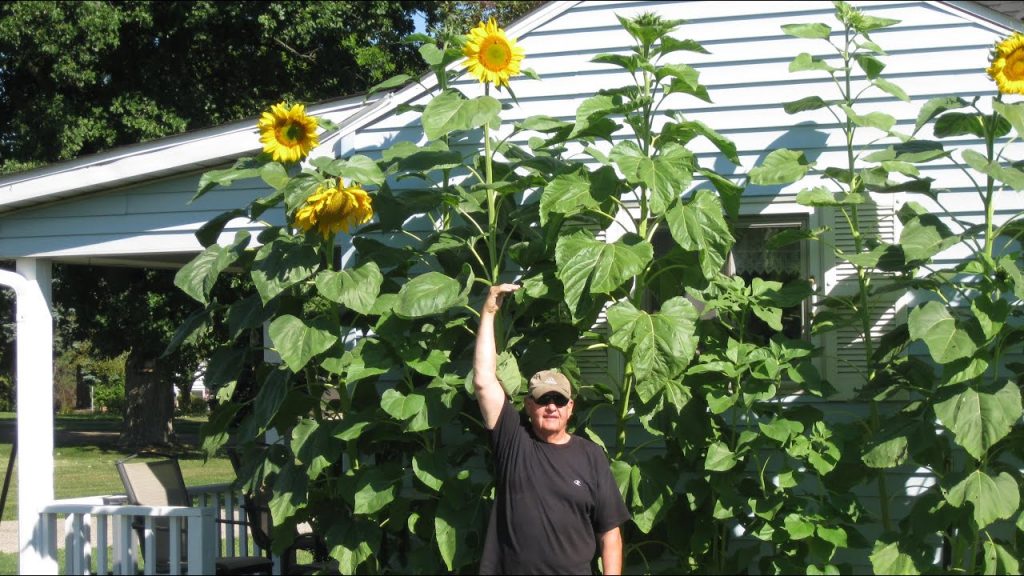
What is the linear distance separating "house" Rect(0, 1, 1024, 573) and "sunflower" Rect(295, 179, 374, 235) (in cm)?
156

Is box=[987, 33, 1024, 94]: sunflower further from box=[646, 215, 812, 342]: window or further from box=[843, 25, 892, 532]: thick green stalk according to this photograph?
box=[646, 215, 812, 342]: window

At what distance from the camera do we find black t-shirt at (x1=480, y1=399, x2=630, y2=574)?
4.17m

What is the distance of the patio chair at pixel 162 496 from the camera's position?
21.7 ft

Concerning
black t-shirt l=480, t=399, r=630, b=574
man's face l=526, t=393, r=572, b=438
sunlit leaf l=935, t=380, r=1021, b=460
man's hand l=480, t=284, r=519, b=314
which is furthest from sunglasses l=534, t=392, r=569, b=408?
sunlit leaf l=935, t=380, r=1021, b=460

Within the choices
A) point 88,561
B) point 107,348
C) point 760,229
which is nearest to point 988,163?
point 760,229

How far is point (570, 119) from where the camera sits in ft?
21.4

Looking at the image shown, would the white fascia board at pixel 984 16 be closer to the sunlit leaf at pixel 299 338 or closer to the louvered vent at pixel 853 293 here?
the louvered vent at pixel 853 293

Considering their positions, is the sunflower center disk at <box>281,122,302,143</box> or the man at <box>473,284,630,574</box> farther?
the sunflower center disk at <box>281,122,302,143</box>

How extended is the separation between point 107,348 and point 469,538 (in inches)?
555

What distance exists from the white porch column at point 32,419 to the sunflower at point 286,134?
181 cm

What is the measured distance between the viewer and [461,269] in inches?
222

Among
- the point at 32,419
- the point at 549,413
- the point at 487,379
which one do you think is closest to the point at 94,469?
the point at 32,419

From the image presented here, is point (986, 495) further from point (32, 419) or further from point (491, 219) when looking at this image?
point (32, 419)

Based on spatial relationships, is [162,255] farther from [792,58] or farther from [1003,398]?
[1003,398]
